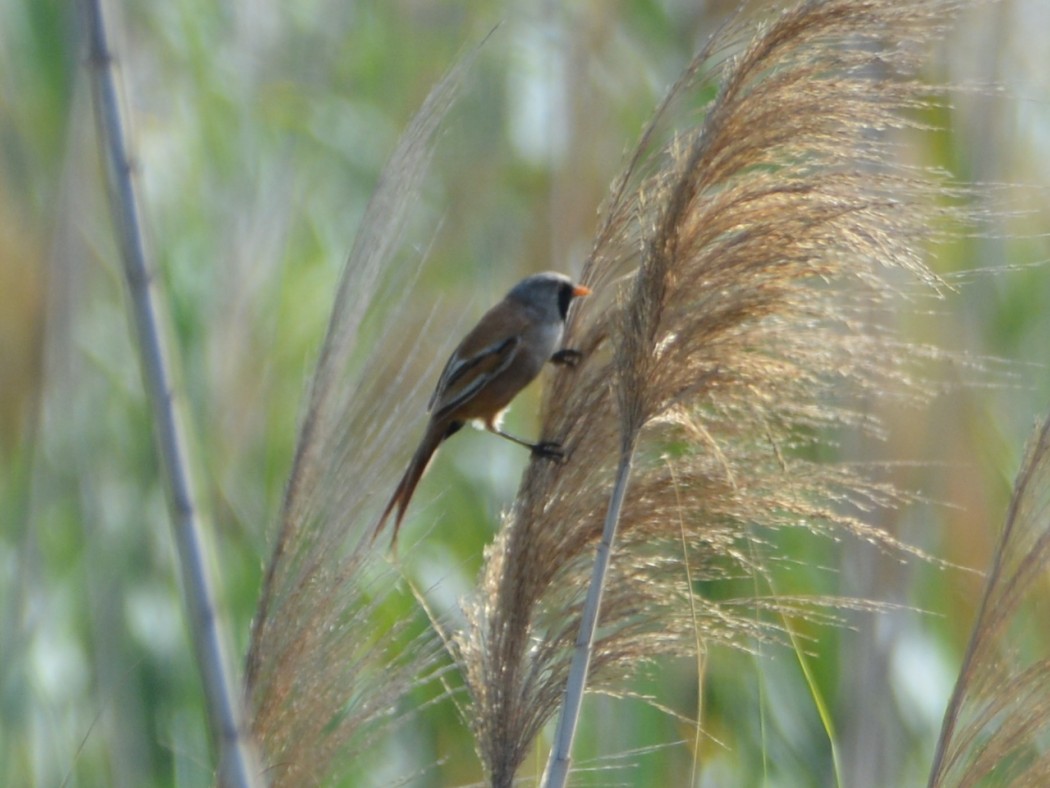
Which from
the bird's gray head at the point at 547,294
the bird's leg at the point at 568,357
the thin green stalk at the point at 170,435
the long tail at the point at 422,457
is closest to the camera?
the thin green stalk at the point at 170,435

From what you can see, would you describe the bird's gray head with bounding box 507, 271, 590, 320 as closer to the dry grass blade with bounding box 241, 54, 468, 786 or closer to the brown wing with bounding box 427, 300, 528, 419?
the brown wing with bounding box 427, 300, 528, 419

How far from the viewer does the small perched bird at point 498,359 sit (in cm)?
298

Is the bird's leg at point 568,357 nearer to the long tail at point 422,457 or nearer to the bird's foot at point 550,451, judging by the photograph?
the bird's foot at point 550,451

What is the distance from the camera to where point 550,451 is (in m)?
2.02

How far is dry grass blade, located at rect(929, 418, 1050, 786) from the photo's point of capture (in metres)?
1.81

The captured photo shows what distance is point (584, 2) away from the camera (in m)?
3.63

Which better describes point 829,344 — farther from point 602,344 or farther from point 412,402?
point 412,402

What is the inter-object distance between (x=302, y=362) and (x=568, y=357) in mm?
1736

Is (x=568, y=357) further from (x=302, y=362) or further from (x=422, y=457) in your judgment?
(x=302, y=362)

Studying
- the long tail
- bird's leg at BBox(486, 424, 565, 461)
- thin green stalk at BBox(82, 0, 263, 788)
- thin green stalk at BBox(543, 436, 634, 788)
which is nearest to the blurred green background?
the long tail

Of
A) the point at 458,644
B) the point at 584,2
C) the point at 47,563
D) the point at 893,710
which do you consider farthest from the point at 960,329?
the point at 47,563

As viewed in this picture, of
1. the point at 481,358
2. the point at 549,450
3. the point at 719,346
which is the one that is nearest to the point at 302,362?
the point at 481,358

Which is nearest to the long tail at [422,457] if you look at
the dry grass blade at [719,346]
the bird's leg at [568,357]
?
the bird's leg at [568,357]

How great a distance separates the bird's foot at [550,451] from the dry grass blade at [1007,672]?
65 centimetres
